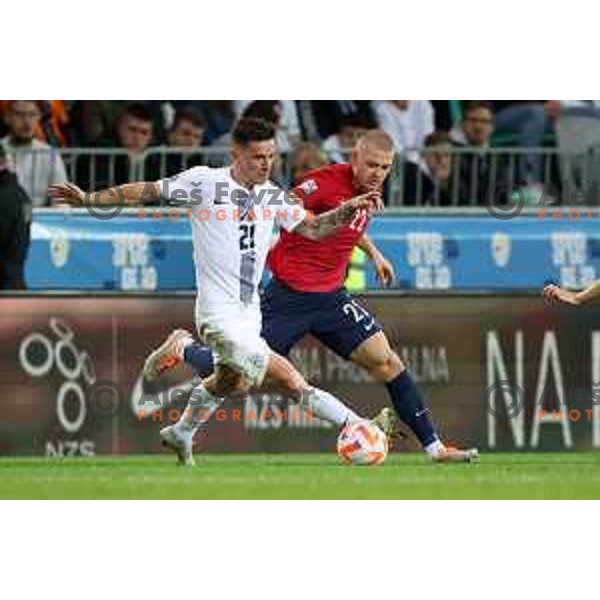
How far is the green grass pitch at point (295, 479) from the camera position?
52.6 feet

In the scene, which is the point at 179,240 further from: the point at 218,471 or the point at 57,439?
the point at 218,471

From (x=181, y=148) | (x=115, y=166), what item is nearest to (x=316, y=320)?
(x=181, y=148)

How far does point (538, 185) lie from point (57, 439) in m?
4.37

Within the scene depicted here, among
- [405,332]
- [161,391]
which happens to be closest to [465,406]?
[405,332]

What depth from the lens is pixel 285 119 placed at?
22500 mm

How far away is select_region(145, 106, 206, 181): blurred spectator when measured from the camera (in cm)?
2178

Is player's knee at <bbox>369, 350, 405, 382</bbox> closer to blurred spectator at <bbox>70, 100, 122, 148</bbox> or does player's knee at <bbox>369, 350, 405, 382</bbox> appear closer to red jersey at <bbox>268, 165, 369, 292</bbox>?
red jersey at <bbox>268, 165, 369, 292</bbox>

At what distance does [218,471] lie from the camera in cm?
1756

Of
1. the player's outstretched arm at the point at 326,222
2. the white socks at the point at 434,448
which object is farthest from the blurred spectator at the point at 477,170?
the player's outstretched arm at the point at 326,222

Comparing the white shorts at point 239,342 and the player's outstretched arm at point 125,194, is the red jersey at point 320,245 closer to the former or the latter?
the white shorts at point 239,342

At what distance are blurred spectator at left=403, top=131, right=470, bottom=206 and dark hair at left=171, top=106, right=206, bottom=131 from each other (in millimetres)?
1624

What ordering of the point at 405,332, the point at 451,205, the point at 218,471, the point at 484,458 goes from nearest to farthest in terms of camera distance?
the point at 218,471
the point at 484,458
the point at 405,332
the point at 451,205

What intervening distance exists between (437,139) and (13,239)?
11.5 ft

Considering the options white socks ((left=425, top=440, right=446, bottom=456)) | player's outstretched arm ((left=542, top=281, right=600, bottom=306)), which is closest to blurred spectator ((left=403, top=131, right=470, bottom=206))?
white socks ((left=425, top=440, right=446, bottom=456))
